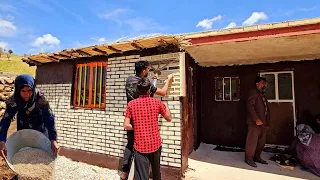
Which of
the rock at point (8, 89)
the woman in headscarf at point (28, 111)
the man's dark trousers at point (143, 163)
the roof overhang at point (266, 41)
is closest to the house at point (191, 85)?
the roof overhang at point (266, 41)

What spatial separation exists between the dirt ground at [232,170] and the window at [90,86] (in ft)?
9.05

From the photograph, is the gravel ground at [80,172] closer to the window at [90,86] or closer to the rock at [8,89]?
the window at [90,86]

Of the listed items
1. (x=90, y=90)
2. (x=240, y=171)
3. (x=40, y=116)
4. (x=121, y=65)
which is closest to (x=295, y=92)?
(x=240, y=171)

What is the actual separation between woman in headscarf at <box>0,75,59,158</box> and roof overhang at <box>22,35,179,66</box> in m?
1.93

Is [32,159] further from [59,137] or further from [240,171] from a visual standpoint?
[240,171]

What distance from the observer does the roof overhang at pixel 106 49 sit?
386 cm

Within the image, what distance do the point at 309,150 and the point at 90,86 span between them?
18.0 ft

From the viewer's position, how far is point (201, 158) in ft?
17.3

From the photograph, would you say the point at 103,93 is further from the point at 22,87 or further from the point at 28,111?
the point at 22,87

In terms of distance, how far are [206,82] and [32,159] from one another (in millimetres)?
5365

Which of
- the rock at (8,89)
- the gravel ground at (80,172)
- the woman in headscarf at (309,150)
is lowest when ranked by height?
the gravel ground at (80,172)

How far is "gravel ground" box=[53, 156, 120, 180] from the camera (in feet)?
13.9

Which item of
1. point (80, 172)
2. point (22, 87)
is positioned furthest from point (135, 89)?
point (80, 172)

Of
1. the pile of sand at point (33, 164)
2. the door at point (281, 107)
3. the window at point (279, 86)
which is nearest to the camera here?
the pile of sand at point (33, 164)
